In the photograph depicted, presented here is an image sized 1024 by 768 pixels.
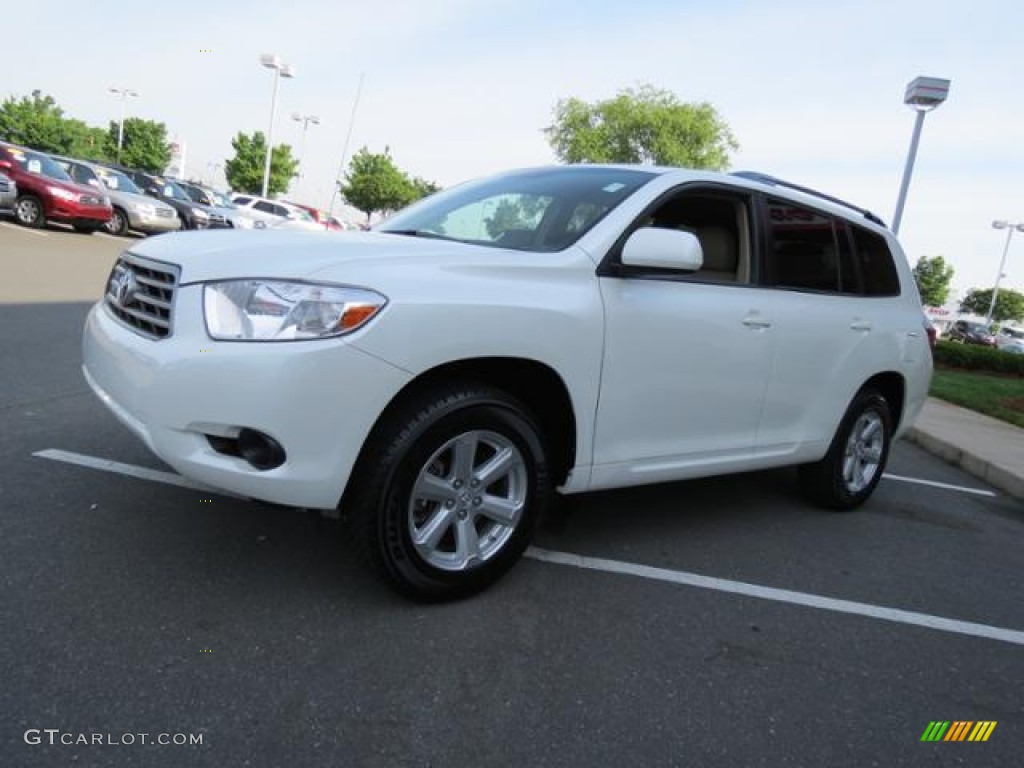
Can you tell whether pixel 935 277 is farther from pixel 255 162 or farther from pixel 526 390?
pixel 526 390

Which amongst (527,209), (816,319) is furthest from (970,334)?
(527,209)

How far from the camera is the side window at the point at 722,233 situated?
3.55m

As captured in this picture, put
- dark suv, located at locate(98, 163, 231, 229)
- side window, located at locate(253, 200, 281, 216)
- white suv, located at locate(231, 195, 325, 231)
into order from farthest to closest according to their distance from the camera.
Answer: side window, located at locate(253, 200, 281, 216) < white suv, located at locate(231, 195, 325, 231) < dark suv, located at locate(98, 163, 231, 229)

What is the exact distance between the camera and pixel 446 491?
8.72ft

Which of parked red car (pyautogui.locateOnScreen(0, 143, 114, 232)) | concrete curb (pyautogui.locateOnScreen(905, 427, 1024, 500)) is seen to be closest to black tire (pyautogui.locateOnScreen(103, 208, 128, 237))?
parked red car (pyautogui.locateOnScreen(0, 143, 114, 232))

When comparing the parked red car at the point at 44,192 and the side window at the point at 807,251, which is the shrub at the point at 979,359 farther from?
the parked red car at the point at 44,192

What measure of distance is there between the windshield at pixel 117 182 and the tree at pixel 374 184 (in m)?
42.3

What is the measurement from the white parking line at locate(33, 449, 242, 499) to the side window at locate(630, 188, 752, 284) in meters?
2.61

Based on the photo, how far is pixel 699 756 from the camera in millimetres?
2092

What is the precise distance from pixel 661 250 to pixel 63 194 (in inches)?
672

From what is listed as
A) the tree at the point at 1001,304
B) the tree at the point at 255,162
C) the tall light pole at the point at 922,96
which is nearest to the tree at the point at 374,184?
the tree at the point at 255,162

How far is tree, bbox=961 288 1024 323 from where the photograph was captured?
290 feet

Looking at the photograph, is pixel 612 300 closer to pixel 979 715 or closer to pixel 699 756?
pixel 699 756

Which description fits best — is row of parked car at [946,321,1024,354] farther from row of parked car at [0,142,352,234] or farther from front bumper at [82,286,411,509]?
front bumper at [82,286,411,509]
